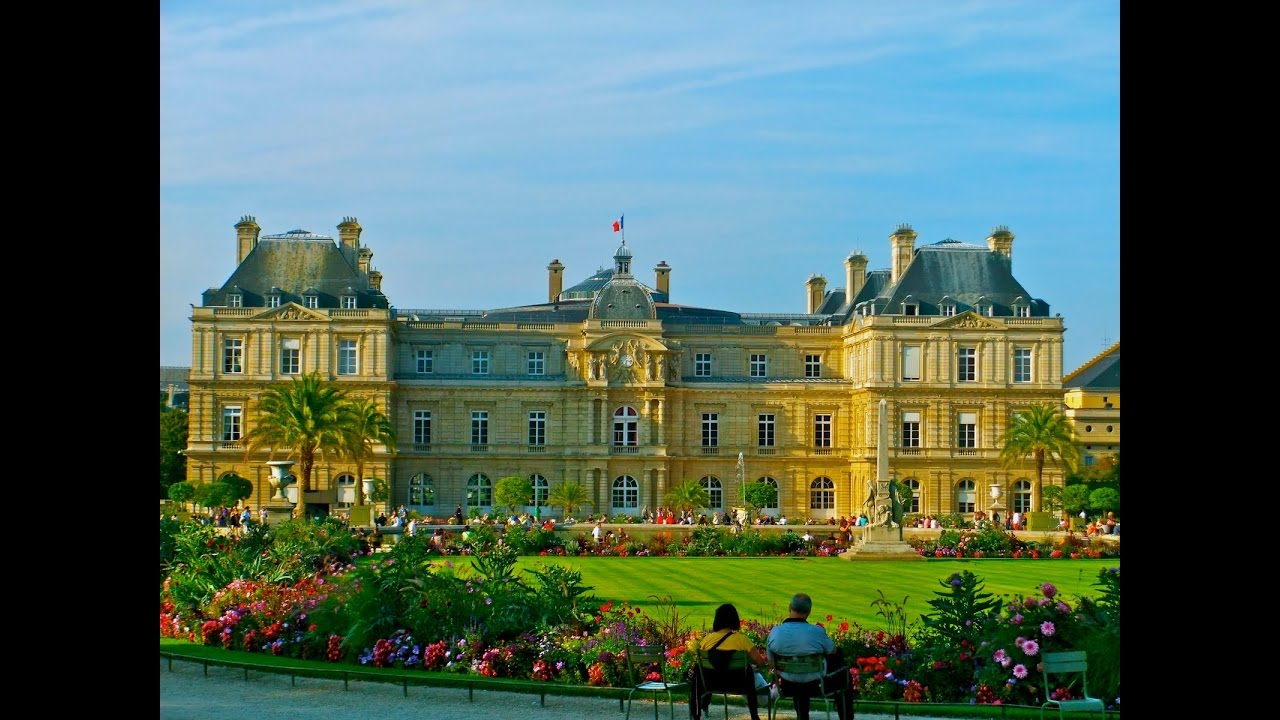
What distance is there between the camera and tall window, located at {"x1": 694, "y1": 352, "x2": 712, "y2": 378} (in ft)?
234

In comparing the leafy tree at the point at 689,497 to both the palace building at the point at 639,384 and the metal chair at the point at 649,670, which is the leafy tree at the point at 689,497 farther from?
the metal chair at the point at 649,670

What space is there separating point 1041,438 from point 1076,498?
2.77m

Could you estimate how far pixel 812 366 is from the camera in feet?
236

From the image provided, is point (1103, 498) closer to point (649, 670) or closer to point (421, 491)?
point (421, 491)

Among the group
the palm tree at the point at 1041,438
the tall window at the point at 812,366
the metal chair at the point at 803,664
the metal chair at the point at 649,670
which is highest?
the tall window at the point at 812,366

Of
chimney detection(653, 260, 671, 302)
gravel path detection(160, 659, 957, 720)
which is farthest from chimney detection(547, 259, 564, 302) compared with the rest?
gravel path detection(160, 659, 957, 720)

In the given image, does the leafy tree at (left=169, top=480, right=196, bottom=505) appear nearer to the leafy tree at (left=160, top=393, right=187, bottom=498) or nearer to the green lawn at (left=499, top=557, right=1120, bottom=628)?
the leafy tree at (left=160, top=393, right=187, bottom=498)

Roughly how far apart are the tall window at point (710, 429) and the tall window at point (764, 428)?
1.84 m

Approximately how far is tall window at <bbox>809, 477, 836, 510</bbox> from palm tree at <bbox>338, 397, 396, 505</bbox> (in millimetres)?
19118

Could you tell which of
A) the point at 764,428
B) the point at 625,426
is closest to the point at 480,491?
the point at 625,426

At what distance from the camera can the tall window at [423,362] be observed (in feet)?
232

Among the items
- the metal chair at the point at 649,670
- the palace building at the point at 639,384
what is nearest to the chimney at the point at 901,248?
the palace building at the point at 639,384
